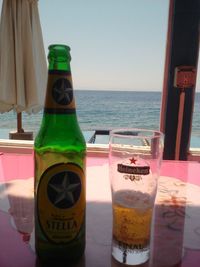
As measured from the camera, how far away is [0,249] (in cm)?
37

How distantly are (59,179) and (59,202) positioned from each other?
3cm

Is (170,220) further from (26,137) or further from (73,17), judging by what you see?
(73,17)

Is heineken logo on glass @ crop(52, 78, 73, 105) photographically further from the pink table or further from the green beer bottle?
the pink table

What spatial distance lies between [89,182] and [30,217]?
0.77 feet

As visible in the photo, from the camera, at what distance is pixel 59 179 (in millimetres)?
330

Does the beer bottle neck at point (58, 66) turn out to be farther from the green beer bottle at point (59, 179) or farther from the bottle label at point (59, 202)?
the bottle label at point (59, 202)

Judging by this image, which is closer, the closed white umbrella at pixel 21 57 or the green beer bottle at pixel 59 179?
the green beer bottle at pixel 59 179

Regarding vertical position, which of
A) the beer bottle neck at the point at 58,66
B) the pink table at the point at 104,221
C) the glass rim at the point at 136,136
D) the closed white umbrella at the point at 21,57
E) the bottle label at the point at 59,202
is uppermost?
the closed white umbrella at the point at 21,57

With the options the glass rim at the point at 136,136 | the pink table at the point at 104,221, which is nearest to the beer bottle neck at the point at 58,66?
the glass rim at the point at 136,136

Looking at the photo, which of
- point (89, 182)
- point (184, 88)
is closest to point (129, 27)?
point (184, 88)

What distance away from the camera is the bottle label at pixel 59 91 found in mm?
351

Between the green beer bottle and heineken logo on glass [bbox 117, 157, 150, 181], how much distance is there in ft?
0.18

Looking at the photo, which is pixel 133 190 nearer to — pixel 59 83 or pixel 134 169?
pixel 134 169

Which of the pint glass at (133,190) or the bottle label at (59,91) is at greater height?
the bottle label at (59,91)
